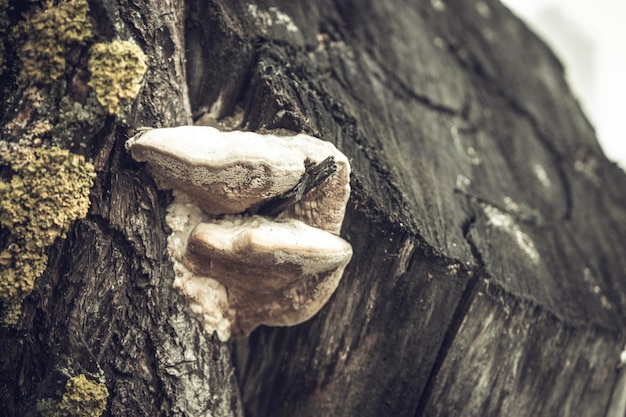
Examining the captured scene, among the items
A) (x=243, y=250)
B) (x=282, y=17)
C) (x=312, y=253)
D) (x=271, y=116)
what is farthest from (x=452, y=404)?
(x=282, y=17)

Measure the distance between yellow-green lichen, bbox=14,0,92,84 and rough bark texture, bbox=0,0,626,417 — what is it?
0.08 m

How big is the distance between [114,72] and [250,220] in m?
0.75

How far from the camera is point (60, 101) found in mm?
2045

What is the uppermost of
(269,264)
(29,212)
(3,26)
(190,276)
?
(3,26)

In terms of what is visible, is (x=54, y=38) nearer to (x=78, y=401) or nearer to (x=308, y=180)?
(x=308, y=180)

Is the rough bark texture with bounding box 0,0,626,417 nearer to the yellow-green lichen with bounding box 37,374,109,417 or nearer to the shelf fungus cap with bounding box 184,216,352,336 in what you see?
the yellow-green lichen with bounding box 37,374,109,417

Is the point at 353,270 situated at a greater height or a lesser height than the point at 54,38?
lesser

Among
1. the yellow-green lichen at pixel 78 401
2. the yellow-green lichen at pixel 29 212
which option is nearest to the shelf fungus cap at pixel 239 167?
the yellow-green lichen at pixel 29 212

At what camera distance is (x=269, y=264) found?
2082mm

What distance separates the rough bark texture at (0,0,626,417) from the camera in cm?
211

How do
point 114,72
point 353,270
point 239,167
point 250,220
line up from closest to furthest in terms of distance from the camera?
point 239,167, point 114,72, point 250,220, point 353,270

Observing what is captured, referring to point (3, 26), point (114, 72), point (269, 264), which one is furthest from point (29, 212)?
point (269, 264)

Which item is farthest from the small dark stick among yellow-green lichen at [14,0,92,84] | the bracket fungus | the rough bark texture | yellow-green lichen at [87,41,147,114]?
yellow-green lichen at [14,0,92,84]

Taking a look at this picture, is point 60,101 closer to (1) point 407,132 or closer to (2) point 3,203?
(2) point 3,203
